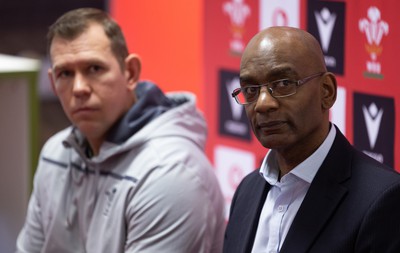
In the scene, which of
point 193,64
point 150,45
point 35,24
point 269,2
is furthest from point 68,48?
point 35,24

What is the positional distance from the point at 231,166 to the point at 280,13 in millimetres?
666

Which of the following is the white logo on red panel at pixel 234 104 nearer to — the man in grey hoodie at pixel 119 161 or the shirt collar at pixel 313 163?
the man in grey hoodie at pixel 119 161

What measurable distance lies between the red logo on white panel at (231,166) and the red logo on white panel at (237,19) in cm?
38

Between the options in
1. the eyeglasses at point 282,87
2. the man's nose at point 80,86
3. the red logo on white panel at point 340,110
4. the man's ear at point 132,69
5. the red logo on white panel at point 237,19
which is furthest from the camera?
the red logo on white panel at point 237,19

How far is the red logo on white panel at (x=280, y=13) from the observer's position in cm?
281

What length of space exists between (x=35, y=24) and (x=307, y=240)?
633cm

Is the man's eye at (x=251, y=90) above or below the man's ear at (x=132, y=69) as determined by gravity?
above

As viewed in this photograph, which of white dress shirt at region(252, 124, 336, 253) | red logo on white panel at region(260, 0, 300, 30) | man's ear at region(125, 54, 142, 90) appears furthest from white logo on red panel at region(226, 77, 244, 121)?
white dress shirt at region(252, 124, 336, 253)

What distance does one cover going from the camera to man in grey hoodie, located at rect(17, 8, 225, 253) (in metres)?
2.62

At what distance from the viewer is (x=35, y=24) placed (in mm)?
7871

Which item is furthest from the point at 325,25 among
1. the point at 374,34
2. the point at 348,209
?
the point at 348,209

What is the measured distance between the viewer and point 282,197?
80.0 inches

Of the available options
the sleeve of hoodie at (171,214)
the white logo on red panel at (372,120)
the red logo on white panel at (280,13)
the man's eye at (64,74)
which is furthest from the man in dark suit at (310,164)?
the man's eye at (64,74)

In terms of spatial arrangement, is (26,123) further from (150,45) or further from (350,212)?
(350,212)
